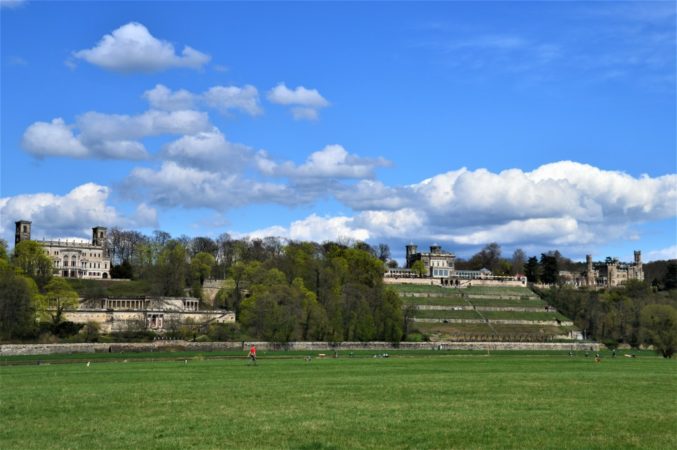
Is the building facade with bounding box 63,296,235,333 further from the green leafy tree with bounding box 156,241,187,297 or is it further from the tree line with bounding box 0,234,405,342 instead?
the green leafy tree with bounding box 156,241,187,297

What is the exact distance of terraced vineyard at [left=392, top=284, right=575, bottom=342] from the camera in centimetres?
13450

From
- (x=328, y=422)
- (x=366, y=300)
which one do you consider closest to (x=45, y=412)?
(x=328, y=422)

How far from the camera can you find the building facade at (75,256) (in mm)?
179125

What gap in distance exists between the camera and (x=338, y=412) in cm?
2558

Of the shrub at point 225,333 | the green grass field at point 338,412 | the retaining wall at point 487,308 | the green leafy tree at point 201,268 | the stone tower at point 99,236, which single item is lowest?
the green grass field at point 338,412

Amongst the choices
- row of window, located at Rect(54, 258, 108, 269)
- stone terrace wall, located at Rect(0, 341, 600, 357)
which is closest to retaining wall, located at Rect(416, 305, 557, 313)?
stone terrace wall, located at Rect(0, 341, 600, 357)

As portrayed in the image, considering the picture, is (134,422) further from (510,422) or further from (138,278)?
(138,278)

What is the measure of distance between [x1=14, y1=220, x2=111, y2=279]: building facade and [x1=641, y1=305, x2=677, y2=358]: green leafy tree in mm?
109043

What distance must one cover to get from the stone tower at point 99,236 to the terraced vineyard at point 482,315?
68.6 m

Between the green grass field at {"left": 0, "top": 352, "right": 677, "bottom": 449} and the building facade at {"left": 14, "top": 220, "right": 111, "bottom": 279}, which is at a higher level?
the building facade at {"left": 14, "top": 220, "right": 111, "bottom": 279}

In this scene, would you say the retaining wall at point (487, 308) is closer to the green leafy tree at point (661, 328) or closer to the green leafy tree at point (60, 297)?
the green leafy tree at point (661, 328)

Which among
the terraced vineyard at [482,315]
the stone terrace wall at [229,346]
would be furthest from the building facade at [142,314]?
the terraced vineyard at [482,315]

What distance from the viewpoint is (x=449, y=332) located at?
134 meters

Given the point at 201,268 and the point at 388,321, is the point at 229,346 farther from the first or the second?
the point at 201,268
